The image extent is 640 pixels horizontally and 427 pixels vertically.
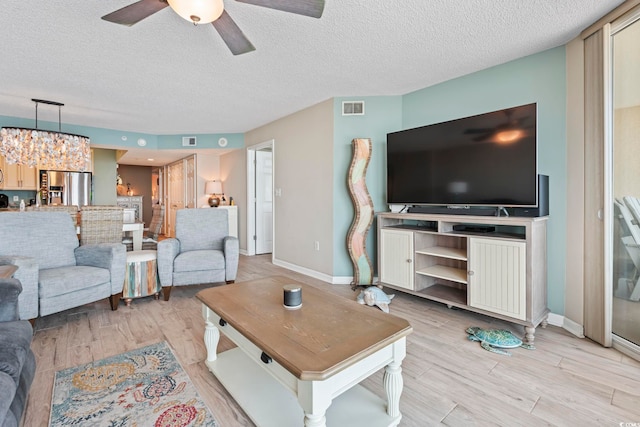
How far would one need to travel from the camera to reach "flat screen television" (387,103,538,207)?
7.67ft

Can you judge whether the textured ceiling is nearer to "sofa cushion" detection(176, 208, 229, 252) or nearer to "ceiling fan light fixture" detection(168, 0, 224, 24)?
"ceiling fan light fixture" detection(168, 0, 224, 24)

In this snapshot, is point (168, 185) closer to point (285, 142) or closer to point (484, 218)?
point (285, 142)

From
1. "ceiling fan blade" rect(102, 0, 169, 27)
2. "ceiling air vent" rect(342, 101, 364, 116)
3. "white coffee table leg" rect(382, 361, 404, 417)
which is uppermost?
"ceiling air vent" rect(342, 101, 364, 116)

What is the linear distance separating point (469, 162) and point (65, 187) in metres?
7.05

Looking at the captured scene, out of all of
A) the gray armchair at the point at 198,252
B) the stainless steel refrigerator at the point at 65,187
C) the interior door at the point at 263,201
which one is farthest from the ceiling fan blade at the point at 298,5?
the stainless steel refrigerator at the point at 65,187

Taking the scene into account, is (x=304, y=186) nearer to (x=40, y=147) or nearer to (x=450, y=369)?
(x=450, y=369)

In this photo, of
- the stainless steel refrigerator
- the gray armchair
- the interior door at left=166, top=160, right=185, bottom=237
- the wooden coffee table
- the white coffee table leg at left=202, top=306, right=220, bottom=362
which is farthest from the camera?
the interior door at left=166, top=160, right=185, bottom=237

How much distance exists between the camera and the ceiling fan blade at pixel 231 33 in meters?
1.73

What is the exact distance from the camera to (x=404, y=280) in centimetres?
304

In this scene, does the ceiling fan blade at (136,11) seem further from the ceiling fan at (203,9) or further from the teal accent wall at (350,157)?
the teal accent wall at (350,157)

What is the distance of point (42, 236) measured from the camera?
2.65 metres

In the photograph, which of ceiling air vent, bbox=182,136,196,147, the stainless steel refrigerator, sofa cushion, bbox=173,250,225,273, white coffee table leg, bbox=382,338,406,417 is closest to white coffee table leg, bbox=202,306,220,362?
white coffee table leg, bbox=382,338,406,417

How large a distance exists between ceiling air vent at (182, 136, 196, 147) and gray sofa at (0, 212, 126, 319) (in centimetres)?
341

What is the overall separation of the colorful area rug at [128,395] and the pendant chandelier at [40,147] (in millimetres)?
3234
